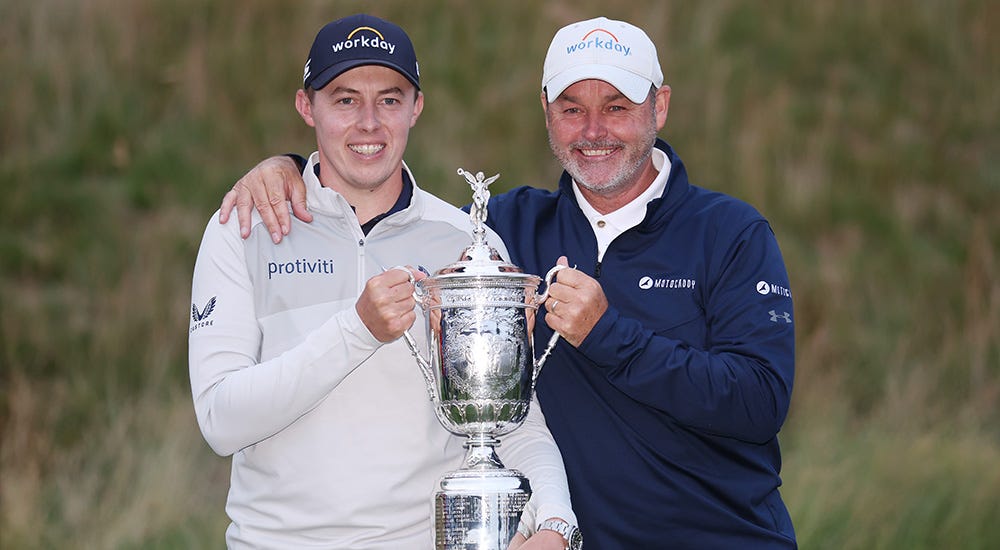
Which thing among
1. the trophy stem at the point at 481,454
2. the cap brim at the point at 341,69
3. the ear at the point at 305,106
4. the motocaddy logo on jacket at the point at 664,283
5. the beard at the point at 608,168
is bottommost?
the trophy stem at the point at 481,454

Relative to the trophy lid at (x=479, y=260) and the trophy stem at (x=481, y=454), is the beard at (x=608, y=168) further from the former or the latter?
the trophy stem at (x=481, y=454)

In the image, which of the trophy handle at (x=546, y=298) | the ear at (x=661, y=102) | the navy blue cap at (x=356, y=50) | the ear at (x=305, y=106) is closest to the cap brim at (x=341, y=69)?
the navy blue cap at (x=356, y=50)

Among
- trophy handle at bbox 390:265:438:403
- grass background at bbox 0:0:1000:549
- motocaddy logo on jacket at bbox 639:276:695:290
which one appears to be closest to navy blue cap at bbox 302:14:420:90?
trophy handle at bbox 390:265:438:403

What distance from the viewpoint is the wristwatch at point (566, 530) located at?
9.74 feet

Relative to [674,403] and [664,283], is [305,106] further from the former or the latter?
[674,403]

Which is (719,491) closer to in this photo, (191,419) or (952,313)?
(191,419)

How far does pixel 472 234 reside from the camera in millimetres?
3271

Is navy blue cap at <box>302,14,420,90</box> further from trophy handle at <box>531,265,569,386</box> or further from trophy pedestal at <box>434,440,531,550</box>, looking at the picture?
trophy pedestal at <box>434,440,531,550</box>

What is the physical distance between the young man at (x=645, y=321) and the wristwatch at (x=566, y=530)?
1.06 feet

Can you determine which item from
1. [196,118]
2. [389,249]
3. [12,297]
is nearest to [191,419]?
[12,297]

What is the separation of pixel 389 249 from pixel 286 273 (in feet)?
0.84

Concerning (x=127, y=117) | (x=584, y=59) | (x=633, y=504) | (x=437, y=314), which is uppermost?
(x=127, y=117)

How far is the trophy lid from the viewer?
2980mm

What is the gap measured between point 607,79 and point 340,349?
0.99 m
